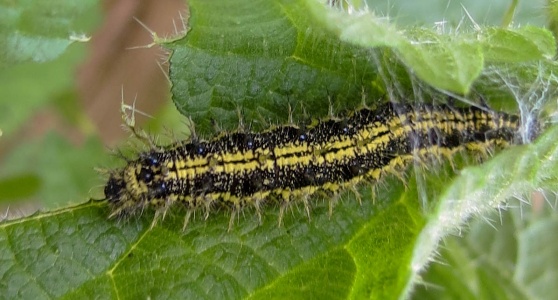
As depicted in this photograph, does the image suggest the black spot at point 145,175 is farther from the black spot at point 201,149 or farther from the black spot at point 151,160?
the black spot at point 201,149

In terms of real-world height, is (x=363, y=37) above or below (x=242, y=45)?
above

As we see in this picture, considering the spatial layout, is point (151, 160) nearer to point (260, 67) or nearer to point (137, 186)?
point (137, 186)

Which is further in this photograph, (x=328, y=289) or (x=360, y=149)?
(x=360, y=149)

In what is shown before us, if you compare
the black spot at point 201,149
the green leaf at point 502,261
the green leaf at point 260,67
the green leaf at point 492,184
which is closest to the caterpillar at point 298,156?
the black spot at point 201,149

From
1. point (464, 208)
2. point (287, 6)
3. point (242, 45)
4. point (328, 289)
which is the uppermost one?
point (287, 6)

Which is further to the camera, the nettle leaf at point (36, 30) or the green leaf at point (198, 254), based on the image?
the nettle leaf at point (36, 30)

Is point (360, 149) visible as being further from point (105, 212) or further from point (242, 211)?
point (105, 212)

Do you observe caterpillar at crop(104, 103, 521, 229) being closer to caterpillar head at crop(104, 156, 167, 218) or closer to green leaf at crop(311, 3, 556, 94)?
caterpillar head at crop(104, 156, 167, 218)

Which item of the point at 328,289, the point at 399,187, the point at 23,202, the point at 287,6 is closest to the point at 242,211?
the point at 328,289
